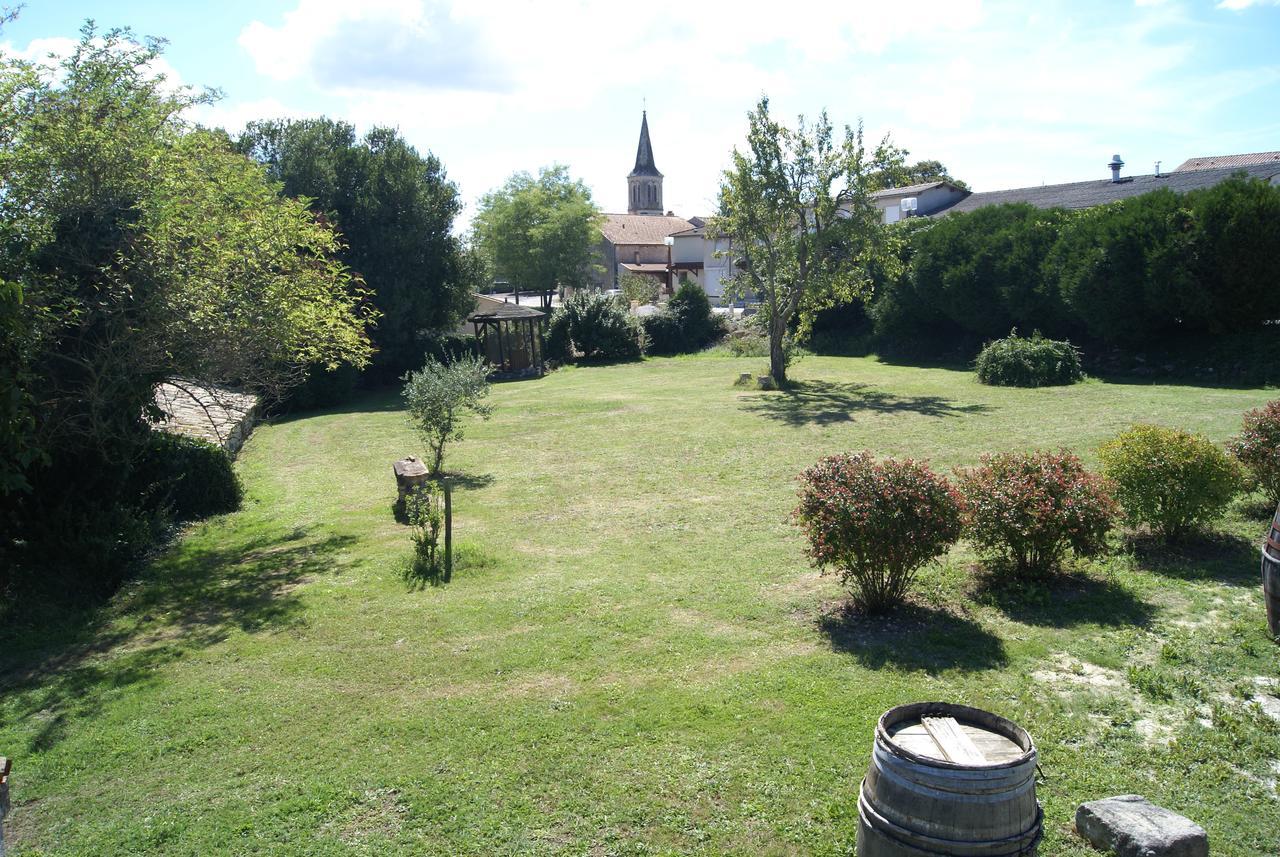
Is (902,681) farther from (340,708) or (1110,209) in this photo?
(1110,209)

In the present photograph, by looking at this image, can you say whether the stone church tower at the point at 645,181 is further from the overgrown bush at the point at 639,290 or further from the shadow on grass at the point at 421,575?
the shadow on grass at the point at 421,575

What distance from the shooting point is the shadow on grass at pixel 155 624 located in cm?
688

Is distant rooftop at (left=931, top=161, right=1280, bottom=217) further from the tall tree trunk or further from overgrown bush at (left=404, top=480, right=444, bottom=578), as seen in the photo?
overgrown bush at (left=404, top=480, right=444, bottom=578)

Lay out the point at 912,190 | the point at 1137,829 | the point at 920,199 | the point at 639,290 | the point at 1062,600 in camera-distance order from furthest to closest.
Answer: the point at 639,290, the point at 912,190, the point at 920,199, the point at 1062,600, the point at 1137,829

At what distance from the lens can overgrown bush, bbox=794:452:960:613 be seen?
734cm

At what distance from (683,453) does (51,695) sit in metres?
11.3

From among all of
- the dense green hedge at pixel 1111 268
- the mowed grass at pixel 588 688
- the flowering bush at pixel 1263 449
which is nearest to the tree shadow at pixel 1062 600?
the mowed grass at pixel 588 688

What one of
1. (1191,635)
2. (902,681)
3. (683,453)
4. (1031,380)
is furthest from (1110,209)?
(902,681)

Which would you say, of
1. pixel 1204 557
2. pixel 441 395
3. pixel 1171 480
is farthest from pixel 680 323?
pixel 1204 557

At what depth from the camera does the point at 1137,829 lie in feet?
13.5

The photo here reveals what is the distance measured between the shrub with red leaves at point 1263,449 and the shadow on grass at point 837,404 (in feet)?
31.6

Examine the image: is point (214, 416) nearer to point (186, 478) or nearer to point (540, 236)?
point (186, 478)

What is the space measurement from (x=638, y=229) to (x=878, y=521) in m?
72.0

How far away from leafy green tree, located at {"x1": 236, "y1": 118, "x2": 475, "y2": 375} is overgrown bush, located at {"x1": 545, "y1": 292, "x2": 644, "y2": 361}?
Result: 532cm
